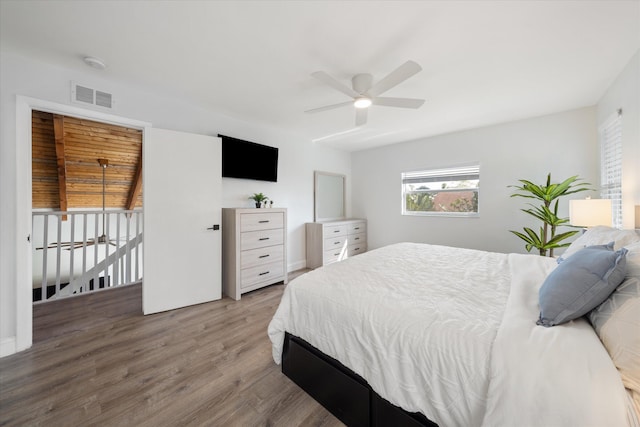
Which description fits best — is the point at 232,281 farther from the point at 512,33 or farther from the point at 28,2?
the point at 512,33

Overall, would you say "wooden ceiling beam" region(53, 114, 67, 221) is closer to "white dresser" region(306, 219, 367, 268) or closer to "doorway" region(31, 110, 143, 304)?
"doorway" region(31, 110, 143, 304)

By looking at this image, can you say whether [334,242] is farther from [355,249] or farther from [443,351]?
[443,351]

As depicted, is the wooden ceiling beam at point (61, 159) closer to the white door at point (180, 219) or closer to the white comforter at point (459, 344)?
A: the white door at point (180, 219)

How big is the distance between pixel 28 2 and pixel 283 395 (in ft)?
9.62

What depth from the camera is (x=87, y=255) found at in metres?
4.73

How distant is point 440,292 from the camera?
1439 millimetres

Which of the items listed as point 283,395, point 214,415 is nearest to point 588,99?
point 283,395

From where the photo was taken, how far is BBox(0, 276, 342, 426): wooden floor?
1365mm

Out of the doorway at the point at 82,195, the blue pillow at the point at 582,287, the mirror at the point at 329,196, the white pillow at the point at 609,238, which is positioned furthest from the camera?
the mirror at the point at 329,196

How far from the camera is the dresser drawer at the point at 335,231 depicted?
4277 mm

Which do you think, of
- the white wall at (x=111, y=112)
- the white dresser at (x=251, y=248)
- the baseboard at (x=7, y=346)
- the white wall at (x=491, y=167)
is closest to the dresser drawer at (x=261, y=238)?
the white dresser at (x=251, y=248)

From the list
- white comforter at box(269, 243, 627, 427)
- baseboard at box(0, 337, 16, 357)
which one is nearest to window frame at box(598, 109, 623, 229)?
white comforter at box(269, 243, 627, 427)

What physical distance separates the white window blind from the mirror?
3721 millimetres

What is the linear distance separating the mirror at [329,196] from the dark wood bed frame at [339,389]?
125 inches
